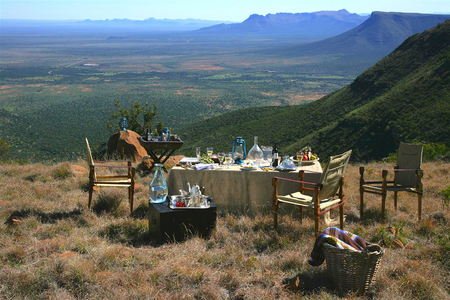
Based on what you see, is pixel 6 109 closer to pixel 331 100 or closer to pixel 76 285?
pixel 331 100

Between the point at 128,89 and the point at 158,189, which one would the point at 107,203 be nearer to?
the point at 158,189

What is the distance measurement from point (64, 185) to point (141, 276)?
4074 millimetres

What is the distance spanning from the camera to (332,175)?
4742mm

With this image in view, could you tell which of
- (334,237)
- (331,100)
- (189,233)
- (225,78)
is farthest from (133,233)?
(225,78)

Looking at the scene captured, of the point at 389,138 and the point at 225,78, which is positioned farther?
the point at 225,78

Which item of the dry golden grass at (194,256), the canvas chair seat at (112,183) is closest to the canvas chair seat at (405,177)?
the dry golden grass at (194,256)

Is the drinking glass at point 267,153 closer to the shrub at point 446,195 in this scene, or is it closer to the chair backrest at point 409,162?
the chair backrest at point 409,162

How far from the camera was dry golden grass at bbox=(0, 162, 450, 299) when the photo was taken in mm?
3574

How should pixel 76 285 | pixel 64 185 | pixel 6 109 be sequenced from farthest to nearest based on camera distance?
pixel 6 109
pixel 64 185
pixel 76 285

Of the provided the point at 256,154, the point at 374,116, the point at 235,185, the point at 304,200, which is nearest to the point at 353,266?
the point at 304,200

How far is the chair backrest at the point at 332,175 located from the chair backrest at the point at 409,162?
1157 mm

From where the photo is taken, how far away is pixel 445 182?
292 inches

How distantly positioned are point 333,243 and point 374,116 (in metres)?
18.2

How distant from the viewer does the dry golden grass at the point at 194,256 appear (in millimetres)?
3574
